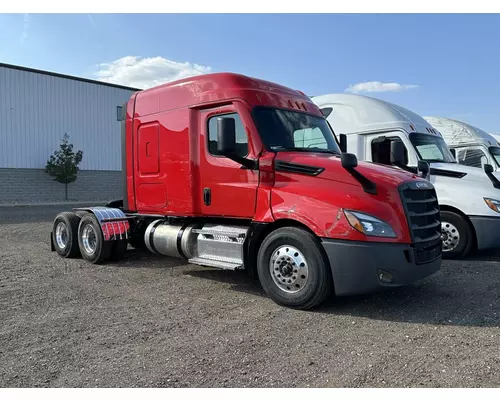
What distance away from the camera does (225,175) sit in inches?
244

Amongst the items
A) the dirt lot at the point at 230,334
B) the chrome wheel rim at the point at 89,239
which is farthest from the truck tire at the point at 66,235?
the dirt lot at the point at 230,334

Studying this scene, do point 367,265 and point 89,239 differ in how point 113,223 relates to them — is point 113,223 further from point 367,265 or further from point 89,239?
point 367,265

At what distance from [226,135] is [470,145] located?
9.52 m

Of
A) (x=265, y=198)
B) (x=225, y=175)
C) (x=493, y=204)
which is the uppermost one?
(x=225, y=175)

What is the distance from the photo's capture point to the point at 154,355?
12.9 feet

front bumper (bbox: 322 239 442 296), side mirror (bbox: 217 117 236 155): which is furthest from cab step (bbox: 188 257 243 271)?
side mirror (bbox: 217 117 236 155)

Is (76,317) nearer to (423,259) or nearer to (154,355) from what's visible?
(154,355)

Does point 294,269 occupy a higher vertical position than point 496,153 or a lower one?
lower

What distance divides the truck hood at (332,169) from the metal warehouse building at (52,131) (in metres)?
25.9

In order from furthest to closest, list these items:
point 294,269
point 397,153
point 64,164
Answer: point 64,164 < point 397,153 < point 294,269

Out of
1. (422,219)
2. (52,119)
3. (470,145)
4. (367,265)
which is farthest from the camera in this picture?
(52,119)

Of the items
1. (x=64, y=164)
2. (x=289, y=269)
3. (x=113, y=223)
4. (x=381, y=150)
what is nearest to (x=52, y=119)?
(x=64, y=164)

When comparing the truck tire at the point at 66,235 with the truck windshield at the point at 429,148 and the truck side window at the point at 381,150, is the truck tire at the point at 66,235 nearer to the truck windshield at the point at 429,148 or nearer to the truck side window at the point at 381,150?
the truck side window at the point at 381,150

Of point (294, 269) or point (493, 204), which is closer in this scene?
point (294, 269)
